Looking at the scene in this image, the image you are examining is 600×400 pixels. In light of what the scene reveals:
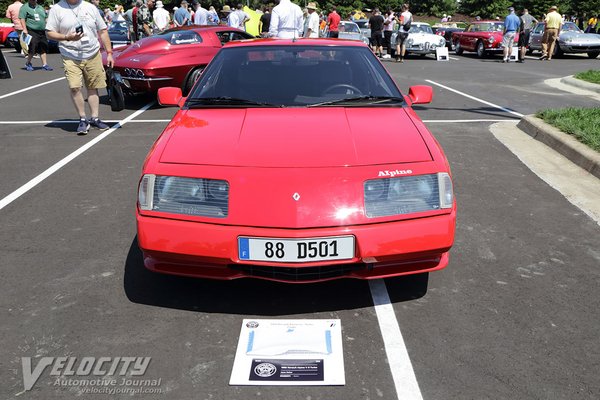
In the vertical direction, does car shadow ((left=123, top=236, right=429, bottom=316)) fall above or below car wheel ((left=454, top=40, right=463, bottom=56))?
below

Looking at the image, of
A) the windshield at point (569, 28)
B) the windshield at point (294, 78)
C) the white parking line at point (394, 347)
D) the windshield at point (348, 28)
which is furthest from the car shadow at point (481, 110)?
the windshield at point (569, 28)

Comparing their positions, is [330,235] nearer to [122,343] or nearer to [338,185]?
[338,185]

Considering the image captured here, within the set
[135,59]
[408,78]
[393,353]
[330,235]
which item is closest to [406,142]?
[330,235]

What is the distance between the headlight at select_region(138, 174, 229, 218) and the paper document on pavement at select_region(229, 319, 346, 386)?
670mm

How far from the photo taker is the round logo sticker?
8.64 ft

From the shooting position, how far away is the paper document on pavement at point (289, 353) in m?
2.60

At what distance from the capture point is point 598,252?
4.02 meters

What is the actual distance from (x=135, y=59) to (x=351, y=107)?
21.6 ft

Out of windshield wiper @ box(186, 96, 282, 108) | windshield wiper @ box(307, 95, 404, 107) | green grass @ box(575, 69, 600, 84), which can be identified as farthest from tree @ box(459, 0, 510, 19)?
windshield wiper @ box(186, 96, 282, 108)

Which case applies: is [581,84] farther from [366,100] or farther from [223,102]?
[223,102]

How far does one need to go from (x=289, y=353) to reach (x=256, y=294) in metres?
0.66

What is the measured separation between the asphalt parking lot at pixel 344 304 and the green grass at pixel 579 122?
4.19 feet

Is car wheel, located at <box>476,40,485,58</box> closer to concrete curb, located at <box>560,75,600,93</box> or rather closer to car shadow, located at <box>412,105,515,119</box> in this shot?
concrete curb, located at <box>560,75,600,93</box>

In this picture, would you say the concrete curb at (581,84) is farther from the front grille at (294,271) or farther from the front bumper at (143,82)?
the front grille at (294,271)
